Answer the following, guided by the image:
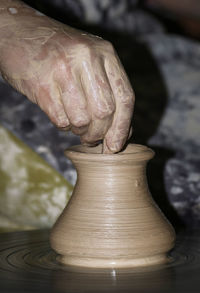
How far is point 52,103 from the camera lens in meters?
1.17

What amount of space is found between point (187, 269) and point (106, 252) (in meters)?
0.15

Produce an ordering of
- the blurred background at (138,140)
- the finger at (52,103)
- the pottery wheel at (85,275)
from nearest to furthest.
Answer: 1. the pottery wheel at (85,275)
2. the finger at (52,103)
3. the blurred background at (138,140)

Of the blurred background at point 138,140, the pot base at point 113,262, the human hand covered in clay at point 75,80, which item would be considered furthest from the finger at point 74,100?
the blurred background at point 138,140

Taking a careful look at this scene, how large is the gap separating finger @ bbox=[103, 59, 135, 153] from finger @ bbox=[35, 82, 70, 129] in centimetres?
9

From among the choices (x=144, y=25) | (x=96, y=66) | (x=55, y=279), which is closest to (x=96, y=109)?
(x=96, y=66)

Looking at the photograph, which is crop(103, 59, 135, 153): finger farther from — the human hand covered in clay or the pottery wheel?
the pottery wheel

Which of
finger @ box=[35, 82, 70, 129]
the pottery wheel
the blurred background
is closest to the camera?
the pottery wheel

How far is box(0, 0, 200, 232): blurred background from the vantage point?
6.25 ft

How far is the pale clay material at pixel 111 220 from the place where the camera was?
1.21 m

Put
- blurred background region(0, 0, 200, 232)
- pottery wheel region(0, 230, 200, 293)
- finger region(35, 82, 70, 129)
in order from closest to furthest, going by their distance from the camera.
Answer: pottery wheel region(0, 230, 200, 293) → finger region(35, 82, 70, 129) → blurred background region(0, 0, 200, 232)

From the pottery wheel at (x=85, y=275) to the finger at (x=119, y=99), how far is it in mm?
245

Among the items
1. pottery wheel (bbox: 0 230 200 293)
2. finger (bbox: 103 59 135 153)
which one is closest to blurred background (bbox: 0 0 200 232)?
pottery wheel (bbox: 0 230 200 293)

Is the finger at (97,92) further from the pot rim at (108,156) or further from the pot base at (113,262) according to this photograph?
the pot base at (113,262)

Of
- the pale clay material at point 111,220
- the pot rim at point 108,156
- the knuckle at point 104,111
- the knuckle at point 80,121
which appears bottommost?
the pale clay material at point 111,220
